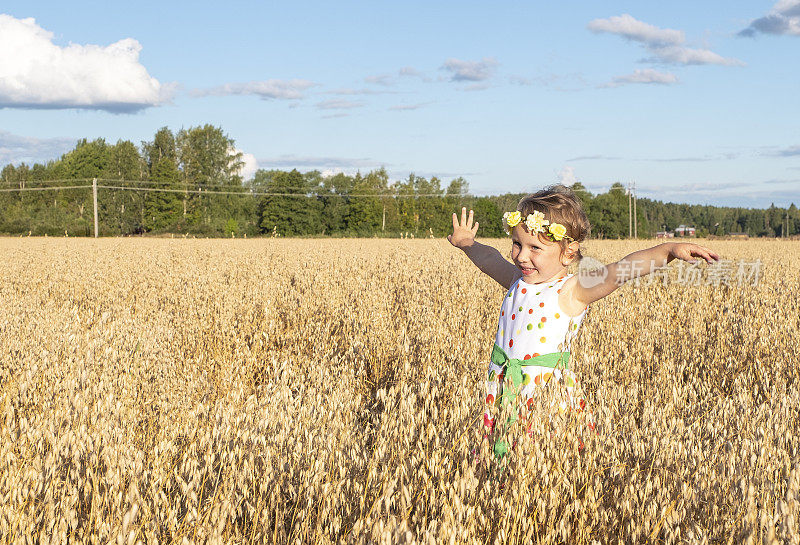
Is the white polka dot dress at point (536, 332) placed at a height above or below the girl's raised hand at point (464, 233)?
below

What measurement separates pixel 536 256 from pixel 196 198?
232 feet

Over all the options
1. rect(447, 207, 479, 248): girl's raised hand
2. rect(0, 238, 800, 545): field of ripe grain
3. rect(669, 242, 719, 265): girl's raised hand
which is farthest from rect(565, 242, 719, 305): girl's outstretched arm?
rect(447, 207, 479, 248): girl's raised hand

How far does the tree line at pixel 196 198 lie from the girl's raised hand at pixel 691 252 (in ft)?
185

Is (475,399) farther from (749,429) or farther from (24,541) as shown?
(24,541)

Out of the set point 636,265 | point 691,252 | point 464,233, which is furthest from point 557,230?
point 464,233

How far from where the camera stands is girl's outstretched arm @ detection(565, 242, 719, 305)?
7.25 feet

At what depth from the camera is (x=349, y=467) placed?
201 centimetres

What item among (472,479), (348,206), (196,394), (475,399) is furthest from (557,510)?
(348,206)

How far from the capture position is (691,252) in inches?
86.7

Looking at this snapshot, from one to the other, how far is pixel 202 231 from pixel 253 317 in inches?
2018

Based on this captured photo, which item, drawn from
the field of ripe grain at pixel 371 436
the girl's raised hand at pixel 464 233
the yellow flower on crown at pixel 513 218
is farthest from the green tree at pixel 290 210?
the yellow flower on crown at pixel 513 218

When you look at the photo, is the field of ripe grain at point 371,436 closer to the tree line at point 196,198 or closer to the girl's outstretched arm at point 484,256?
the girl's outstretched arm at point 484,256

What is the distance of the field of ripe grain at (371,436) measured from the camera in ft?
5.48

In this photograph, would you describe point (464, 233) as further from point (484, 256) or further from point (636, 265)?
point (636, 265)
